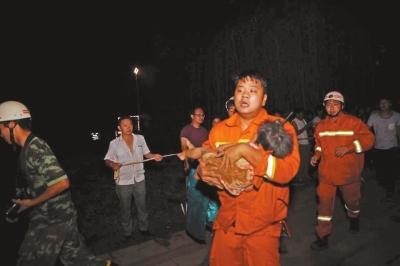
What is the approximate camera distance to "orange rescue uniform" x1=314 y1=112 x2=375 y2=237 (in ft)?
16.2

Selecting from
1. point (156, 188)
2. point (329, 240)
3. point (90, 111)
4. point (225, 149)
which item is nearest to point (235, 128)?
point (225, 149)

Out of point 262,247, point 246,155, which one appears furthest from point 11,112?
point 262,247

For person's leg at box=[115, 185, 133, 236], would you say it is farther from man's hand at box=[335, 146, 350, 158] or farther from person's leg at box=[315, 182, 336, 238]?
man's hand at box=[335, 146, 350, 158]

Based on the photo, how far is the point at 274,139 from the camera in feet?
7.89

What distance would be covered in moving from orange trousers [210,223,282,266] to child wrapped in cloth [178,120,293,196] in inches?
19.1

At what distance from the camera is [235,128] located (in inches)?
115

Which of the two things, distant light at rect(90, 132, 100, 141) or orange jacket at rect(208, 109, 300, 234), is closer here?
orange jacket at rect(208, 109, 300, 234)

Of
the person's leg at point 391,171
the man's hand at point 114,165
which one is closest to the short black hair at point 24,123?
the man's hand at point 114,165

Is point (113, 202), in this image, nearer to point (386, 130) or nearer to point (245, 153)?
point (245, 153)

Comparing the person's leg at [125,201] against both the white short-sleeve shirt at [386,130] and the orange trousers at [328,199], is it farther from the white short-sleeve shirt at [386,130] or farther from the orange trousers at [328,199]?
Result: the white short-sleeve shirt at [386,130]

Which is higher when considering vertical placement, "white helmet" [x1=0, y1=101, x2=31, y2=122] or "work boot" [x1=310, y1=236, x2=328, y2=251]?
"white helmet" [x1=0, y1=101, x2=31, y2=122]

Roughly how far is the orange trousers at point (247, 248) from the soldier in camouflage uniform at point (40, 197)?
184 centimetres

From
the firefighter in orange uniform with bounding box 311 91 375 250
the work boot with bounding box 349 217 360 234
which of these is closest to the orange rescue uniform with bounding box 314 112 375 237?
the firefighter in orange uniform with bounding box 311 91 375 250

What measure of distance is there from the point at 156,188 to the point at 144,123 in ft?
36.6
